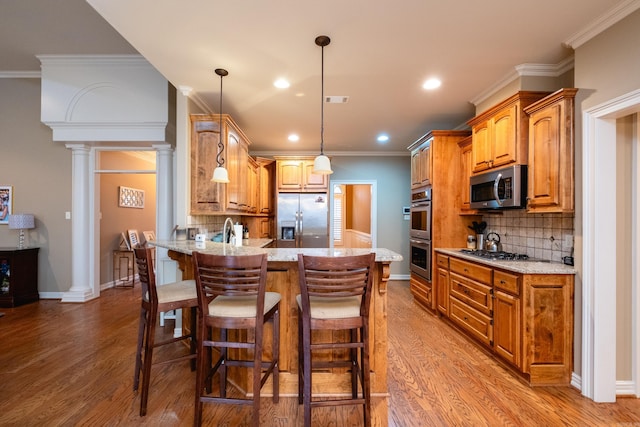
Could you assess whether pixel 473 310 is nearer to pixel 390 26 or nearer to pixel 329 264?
pixel 329 264

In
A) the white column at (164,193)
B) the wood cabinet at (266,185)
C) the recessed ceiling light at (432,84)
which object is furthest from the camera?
the wood cabinet at (266,185)

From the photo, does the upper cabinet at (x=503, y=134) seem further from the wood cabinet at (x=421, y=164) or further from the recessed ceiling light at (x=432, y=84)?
the wood cabinet at (x=421, y=164)

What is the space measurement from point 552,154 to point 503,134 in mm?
559

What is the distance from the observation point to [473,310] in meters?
2.93

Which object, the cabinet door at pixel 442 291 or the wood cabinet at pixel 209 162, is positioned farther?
the cabinet door at pixel 442 291

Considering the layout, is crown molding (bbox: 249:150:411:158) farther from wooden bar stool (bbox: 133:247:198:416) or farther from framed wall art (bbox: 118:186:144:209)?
wooden bar stool (bbox: 133:247:198:416)

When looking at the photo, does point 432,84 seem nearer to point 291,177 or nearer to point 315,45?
point 315,45

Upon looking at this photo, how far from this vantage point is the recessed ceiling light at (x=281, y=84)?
9.83 feet

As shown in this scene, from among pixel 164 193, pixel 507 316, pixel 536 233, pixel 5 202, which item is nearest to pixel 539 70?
pixel 536 233

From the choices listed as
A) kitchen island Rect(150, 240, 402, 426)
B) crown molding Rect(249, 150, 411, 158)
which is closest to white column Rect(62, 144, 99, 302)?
crown molding Rect(249, 150, 411, 158)

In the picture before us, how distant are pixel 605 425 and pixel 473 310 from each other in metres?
1.20

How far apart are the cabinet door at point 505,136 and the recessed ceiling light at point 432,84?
2.15 feet

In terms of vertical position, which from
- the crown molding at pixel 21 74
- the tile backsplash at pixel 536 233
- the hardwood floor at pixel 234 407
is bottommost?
the hardwood floor at pixel 234 407

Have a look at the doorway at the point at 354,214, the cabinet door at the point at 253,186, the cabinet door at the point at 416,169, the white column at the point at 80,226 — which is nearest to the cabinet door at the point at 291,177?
the cabinet door at the point at 253,186
